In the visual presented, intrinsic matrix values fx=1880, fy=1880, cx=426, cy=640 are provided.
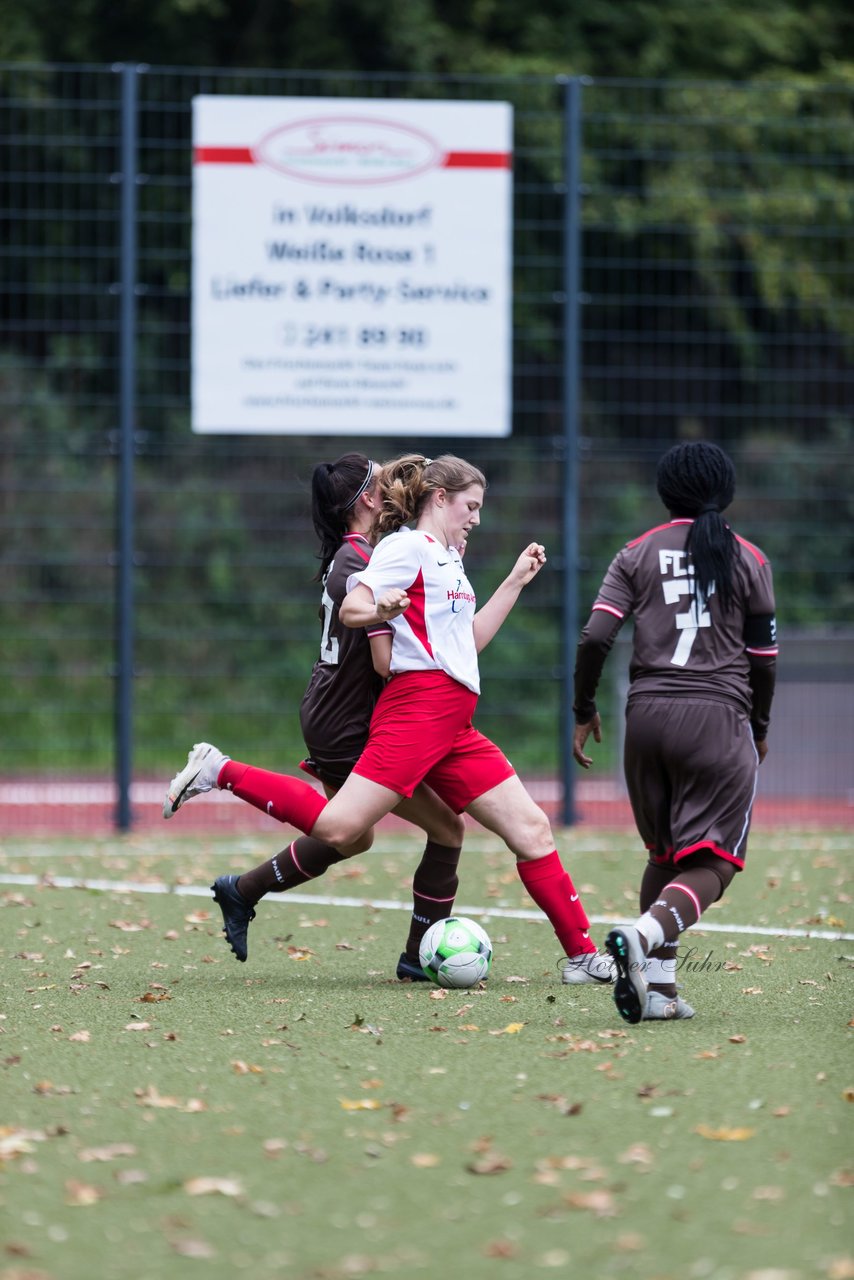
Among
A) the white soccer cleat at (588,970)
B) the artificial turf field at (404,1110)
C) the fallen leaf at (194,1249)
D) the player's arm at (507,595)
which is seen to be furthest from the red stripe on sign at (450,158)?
the fallen leaf at (194,1249)

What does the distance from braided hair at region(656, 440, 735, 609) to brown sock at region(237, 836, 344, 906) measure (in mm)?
1644

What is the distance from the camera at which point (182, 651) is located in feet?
48.0

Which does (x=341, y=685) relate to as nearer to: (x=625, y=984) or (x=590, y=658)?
(x=590, y=658)

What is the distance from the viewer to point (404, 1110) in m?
4.50

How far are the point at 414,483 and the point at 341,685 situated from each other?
29.3 inches

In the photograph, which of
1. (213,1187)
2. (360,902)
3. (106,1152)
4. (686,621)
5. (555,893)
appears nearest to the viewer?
(213,1187)

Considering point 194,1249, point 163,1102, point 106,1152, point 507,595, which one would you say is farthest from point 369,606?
point 194,1249

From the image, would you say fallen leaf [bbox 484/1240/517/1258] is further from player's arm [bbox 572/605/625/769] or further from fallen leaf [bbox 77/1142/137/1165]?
player's arm [bbox 572/605/625/769]

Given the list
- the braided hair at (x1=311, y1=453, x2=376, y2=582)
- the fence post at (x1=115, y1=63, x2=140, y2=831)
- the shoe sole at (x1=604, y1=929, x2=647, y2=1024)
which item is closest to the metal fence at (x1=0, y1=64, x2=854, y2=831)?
the fence post at (x1=115, y1=63, x2=140, y2=831)

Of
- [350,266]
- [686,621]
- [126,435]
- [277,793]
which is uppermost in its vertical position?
[350,266]

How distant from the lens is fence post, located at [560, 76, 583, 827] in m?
11.3

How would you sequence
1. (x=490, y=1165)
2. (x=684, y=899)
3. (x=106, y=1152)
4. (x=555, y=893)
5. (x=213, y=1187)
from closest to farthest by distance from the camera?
(x=213, y=1187)
(x=490, y=1165)
(x=106, y=1152)
(x=684, y=899)
(x=555, y=893)

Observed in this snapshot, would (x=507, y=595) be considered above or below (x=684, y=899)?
above

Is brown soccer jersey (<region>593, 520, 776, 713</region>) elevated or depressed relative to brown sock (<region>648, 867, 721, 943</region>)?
elevated
